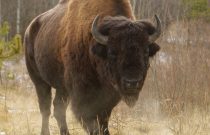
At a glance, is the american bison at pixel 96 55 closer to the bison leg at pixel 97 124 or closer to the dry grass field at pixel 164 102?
the bison leg at pixel 97 124

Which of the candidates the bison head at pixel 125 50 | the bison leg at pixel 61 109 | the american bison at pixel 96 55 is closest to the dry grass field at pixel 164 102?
the bison leg at pixel 61 109

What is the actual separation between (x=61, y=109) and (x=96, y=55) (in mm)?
2224

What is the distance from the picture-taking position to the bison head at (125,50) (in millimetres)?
4629

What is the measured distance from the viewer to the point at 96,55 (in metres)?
5.11

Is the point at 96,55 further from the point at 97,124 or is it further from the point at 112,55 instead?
the point at 97,124

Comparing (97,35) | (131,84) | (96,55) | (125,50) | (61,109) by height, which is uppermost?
(97,35)

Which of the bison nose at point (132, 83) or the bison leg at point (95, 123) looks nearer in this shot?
the bison nose at point (132, 83)

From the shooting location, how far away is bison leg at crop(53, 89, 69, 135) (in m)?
6.79

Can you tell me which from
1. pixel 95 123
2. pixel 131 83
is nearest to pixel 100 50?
pixel 131 83

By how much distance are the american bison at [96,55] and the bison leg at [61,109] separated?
0.08ft

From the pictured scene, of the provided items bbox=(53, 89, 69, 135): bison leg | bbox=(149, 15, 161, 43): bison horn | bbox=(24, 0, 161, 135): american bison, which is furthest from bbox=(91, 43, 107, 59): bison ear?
bbox=(53, 89, 69, 135): bison leg

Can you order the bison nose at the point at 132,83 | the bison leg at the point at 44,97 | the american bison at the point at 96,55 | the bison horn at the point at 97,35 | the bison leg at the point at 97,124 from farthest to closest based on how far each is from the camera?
the bison leg at the point at 44,97
the bison leg at the point at 97,124
the bison horn at the point at 97,35
the american bison at the point at 96,55
the bison nose at the point at 132,83

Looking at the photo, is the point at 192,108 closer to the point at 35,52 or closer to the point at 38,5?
the point at 35,52

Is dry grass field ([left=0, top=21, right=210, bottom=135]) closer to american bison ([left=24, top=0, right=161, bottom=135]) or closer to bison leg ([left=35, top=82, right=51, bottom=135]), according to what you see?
bison leg ([left=35, top=82, right=51, bottom=135])
